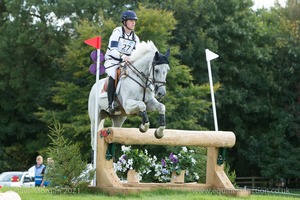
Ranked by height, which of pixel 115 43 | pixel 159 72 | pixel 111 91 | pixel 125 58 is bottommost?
pixel 111 91

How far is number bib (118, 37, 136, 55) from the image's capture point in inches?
378

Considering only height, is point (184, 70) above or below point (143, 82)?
above

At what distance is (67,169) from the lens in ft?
29.8

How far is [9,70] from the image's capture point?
2811 centimetres

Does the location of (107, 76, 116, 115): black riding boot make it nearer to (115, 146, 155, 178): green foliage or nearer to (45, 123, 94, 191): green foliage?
(45, 123, 94, 191): green foliage

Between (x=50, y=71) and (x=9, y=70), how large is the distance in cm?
216

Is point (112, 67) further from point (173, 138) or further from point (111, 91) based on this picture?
point (173, 138)

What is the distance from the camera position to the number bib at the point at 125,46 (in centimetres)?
960

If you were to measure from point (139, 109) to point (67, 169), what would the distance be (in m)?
1.33

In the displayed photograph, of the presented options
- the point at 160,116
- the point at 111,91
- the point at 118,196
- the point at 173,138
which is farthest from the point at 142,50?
the point at 118,196

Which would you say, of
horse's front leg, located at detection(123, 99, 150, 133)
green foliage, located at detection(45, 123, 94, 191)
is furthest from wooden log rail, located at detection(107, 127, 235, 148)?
green foliage, located at detection(45, 123, 94, 191)

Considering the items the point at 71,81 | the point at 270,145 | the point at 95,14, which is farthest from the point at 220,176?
the point at 270,145

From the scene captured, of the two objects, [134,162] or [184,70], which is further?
[184,70]

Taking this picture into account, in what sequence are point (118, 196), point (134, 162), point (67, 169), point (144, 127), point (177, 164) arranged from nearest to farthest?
point (118, 196) < point (144, 127) < point (67, 169) < point (134, 162) < point (177, 164)
